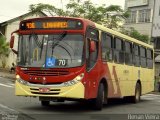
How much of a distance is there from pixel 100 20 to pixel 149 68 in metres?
22.4

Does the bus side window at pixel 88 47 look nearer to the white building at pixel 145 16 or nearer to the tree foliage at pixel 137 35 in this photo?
the tree foliage at pixel 137 35

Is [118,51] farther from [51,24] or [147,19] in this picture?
[147,19]

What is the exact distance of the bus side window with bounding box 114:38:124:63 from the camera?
19.1m

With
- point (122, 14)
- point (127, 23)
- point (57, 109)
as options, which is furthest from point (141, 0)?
point (57, 109)

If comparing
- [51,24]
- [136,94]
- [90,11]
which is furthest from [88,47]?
[90,11]

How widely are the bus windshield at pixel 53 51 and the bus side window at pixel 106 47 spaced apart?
6.05 ft

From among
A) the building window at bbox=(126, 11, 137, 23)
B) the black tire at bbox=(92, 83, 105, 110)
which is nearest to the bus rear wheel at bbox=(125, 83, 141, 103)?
the black tire at bbox=(92, 83, 105, 110)

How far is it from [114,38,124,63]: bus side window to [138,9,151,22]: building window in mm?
35931

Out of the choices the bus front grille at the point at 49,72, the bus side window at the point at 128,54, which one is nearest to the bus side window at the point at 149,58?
the bus side window at the point at 128,54

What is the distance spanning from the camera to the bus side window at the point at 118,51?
754 inches

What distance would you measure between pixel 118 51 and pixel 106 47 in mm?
1661

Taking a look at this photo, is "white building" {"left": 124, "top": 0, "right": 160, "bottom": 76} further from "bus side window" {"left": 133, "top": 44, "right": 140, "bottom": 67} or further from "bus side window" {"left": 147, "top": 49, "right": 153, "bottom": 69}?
"bus side window" {"left": 133, "top": 44, "right": 140, "bottom": 67}

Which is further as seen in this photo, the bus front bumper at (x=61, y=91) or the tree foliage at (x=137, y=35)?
the tree foliage at (x=137, y=35)

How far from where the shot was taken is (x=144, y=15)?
5609cm
